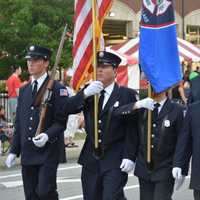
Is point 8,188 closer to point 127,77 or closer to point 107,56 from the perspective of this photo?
point 107,56

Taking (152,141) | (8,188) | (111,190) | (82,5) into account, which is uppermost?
(82,5)

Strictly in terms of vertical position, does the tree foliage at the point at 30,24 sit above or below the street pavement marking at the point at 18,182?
above

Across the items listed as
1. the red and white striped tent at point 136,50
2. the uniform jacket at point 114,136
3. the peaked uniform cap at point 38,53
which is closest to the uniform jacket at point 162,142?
the uniform jacket at point 114,136

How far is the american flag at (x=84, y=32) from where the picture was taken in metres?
6.86

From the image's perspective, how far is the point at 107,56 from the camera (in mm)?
6195

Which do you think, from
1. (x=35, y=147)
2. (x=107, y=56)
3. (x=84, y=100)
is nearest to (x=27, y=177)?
(x=35, y=147)

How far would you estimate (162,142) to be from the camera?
5941 mm

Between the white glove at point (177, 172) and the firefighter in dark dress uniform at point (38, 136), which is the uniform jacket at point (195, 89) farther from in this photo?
the firefighter in dark dress uniform at point (38, 136)

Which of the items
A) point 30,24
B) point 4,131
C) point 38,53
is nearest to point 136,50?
point 30,24

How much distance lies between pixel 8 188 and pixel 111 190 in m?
4.41

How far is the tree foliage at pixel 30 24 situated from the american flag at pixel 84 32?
50.5 ft

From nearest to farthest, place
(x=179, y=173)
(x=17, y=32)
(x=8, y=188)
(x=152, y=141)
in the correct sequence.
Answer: (x=179, y=173), (x=152, y=141), (x=8, y=188), (x=17, y=32)

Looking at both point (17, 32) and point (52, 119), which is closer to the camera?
point (52, 119)

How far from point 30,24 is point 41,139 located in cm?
1719
